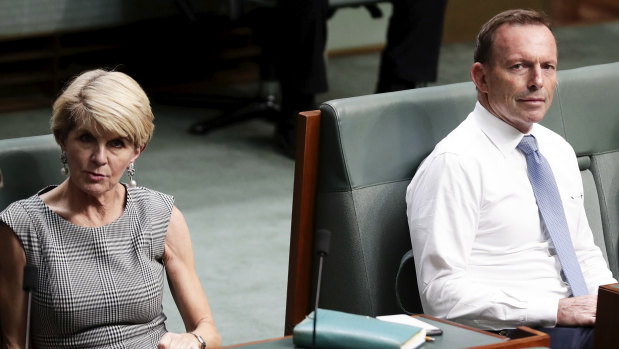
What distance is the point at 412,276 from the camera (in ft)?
8.06

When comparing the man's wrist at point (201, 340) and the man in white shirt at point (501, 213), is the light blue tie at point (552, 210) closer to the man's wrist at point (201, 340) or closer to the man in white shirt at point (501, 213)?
the man in white shirt at point (501, 213)

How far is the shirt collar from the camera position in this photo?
2.42m

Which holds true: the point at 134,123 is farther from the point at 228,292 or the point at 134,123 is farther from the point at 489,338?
the point at 228,292

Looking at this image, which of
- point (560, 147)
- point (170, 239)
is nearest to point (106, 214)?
point (170, 239)

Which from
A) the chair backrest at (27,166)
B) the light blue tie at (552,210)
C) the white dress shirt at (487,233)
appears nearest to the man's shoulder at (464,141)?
the white dress shirt at (487,233)

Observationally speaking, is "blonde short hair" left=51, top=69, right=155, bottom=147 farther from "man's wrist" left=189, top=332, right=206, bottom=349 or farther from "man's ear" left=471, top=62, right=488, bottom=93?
"man's ear" left=471, top=62, right=488, bottom=93

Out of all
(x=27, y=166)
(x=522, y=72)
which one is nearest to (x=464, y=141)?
(x=522, y=72)

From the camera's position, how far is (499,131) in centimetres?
243

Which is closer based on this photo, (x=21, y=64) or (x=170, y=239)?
(x=170, y=239)

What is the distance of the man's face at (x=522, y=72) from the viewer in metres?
2.40

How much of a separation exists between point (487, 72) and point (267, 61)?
2.87 meters

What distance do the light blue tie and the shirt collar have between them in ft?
0.09

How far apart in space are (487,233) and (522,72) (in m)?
0.36

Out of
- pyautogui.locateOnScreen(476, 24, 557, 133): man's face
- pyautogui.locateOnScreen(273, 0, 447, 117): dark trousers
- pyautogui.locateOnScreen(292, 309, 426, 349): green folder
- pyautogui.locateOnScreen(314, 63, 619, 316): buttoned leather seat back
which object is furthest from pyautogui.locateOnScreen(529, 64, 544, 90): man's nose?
pyautogui.locateOnScreen(273, 0, 447, 117): dark trousers
